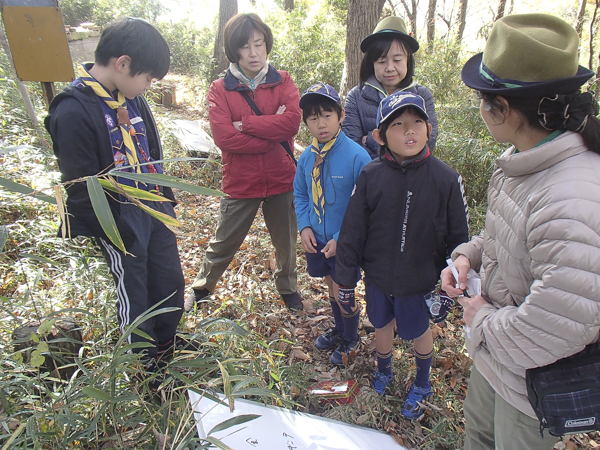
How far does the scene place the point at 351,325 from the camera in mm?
2584

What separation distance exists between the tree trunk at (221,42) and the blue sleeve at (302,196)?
7315 millimetres

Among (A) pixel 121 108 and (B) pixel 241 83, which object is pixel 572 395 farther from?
(B) pixel 241 83

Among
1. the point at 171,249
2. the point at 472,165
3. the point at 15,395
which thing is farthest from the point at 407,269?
the point at 472,165

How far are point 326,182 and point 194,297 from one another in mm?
1536

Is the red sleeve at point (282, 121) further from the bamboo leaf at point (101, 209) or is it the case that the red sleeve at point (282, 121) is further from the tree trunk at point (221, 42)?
the tree trunk at point (221, 42)

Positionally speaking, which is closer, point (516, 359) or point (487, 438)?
point (516, 359)

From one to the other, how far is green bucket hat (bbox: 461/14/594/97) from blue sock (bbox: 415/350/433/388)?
155cm

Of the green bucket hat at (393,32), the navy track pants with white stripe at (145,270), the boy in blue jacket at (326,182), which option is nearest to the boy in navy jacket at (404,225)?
the boy in blue jacket at (326,182)

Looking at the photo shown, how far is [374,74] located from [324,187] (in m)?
1.00

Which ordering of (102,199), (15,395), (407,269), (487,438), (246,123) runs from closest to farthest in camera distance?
(102,199), (487,438), (15,395), (407,269), (246,123)

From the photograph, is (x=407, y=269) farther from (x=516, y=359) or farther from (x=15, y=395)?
(x=15, y=395)

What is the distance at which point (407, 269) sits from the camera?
6.40 feet

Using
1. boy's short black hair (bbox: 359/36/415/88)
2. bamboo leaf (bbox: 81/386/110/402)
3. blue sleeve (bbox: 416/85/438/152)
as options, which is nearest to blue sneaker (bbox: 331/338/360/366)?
blue sleeve (bbox: 416/85/438/152)

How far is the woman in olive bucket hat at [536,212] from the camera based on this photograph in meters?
1.01
